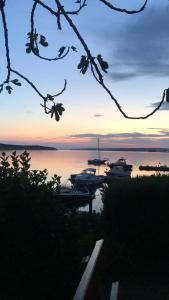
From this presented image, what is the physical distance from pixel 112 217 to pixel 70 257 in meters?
6.00

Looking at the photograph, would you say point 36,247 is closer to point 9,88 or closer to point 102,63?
point 9,88

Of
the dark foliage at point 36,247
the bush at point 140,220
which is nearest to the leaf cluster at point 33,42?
the dark foliage at point 36,247

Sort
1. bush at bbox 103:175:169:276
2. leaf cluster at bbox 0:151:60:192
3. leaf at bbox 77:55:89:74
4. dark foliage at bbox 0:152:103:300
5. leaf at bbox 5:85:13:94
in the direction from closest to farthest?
leaf at bbox 77:55:89:74
leaf at bbox 5:85:13:94
dark foliage at bbox 0:152:103:300
leaf cluster at bbox 0:151:60:192
bush at bbox 103:175:169:276

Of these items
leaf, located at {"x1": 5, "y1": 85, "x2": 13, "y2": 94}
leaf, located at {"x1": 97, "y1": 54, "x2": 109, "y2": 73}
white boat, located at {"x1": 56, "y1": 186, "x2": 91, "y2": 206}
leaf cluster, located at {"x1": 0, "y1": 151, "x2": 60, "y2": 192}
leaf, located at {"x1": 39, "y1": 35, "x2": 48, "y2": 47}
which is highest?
leaf, located at {"x1": 39, "y1": 35, "x2": 48, "y2": 47}

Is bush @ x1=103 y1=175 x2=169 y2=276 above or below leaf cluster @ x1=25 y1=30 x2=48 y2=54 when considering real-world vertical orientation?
below

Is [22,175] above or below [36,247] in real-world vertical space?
above

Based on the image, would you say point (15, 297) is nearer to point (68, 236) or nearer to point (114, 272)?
point (68, 236)

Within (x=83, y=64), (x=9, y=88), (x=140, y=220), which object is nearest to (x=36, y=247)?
(x=9, y=88)

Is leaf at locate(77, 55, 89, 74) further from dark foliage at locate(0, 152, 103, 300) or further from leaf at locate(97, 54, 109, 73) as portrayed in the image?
dark foliage at locate(0, 152, 103, 300)

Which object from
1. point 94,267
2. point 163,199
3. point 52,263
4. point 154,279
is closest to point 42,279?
point 52,263

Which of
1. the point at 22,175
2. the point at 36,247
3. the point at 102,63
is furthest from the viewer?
the point at 22,175

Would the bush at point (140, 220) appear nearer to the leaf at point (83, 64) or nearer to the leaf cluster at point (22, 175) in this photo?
the leaf cluster at point (22, 175)

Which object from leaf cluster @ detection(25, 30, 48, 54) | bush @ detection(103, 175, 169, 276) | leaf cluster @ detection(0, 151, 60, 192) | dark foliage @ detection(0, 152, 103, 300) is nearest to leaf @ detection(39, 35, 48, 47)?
leaf cluster @ detection(25, 30, 48, 54)

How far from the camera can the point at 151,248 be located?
10.5 meters
